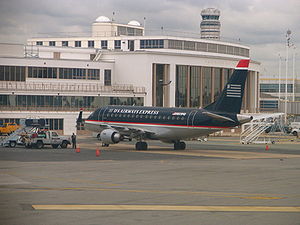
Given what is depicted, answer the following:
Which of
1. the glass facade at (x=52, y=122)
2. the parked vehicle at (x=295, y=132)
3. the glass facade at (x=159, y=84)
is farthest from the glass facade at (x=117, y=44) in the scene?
the glass facade at (x=52, y=122)

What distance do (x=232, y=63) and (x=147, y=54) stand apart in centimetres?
2290

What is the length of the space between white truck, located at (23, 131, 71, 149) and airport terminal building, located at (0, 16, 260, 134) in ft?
71.0

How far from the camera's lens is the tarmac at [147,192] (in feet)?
72.4

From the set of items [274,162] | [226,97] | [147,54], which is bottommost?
[274,162]

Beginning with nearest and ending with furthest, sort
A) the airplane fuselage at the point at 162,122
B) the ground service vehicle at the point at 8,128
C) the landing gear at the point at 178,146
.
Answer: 1. the airplane fuselage at the point at 162,122
2. the landing gear at the point at 178,146
3. the ground service vehicle at the point at 8,128

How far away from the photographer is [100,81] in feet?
343

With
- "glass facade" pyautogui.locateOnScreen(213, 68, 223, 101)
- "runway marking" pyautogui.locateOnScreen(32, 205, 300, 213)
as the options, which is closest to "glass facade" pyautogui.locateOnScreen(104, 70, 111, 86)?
"glass facade" pyautogui.locateOnScreen(213, 68, 223, 101)

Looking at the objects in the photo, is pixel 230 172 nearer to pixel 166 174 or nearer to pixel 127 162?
pixel 166 174

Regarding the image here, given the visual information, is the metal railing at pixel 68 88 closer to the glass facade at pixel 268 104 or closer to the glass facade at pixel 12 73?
the glass facade at pixel 12 73

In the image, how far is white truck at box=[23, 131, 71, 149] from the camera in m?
62.5

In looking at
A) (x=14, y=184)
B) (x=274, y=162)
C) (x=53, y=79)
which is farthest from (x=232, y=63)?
(x=14, y=184)

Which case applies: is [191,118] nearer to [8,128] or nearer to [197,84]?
[8,128]

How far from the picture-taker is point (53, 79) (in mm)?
99312

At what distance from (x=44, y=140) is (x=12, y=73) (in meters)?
35.0
